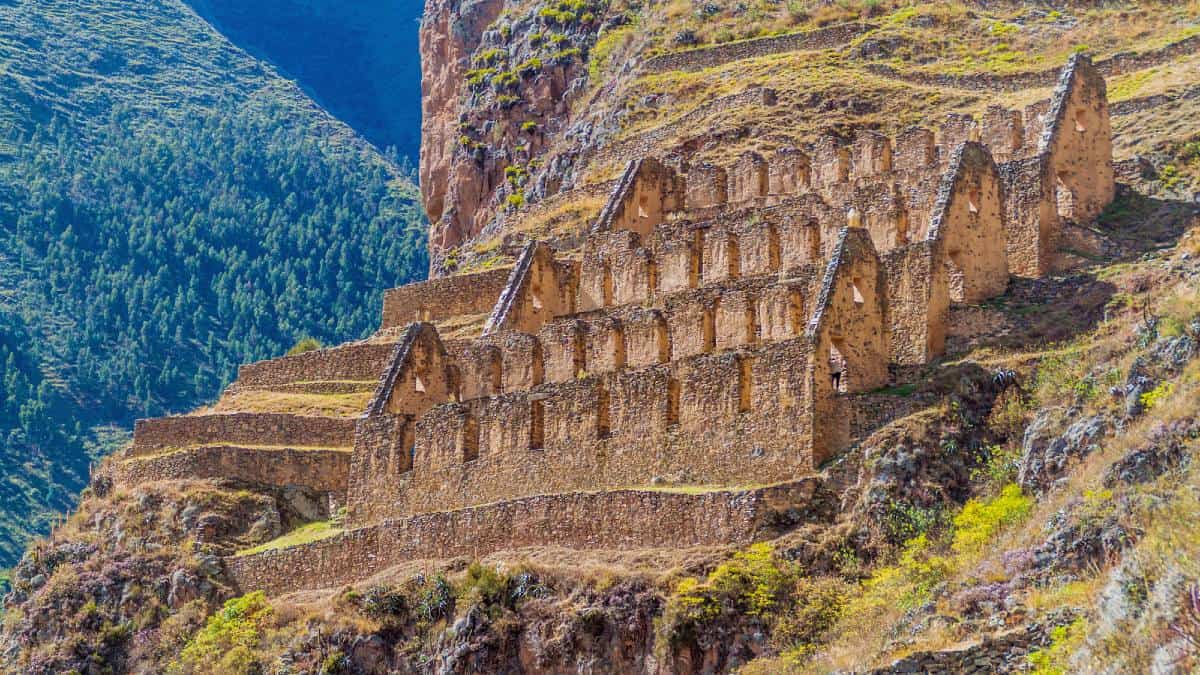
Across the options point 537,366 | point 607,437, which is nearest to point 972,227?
point 607,437

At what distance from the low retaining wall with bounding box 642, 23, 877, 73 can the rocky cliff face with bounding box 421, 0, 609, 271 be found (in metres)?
5.07

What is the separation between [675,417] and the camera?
46469 millimetres

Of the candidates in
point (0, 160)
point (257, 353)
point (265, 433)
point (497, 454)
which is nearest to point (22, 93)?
point (0, 160)

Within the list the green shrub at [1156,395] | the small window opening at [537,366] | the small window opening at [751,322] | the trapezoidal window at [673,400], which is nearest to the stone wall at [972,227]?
the small window opening at [751,322]

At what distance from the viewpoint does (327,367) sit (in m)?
62.1

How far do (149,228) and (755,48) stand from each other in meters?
46.1

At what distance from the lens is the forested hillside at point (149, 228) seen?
329ft

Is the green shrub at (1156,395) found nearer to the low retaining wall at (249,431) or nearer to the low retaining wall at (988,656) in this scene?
the low retaining wall at (988,656)

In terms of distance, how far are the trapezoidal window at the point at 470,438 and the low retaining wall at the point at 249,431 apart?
20.7 ft

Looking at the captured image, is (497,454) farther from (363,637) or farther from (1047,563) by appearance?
(1047,563)

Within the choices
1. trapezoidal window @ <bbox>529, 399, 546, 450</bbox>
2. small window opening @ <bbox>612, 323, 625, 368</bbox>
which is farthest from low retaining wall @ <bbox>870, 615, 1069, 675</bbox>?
small window opening @ <bbox>612, 323, 625, 368</bbox>

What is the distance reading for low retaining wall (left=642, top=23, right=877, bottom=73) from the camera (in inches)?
3036

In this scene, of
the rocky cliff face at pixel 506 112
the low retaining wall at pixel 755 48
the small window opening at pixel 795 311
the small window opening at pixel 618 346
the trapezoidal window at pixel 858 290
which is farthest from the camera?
the rocky cliff face at pixel 506 112

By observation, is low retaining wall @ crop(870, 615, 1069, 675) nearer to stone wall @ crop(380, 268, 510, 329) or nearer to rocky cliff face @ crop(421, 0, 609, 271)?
stone wall @ crop(380, 268, 510, 329)
